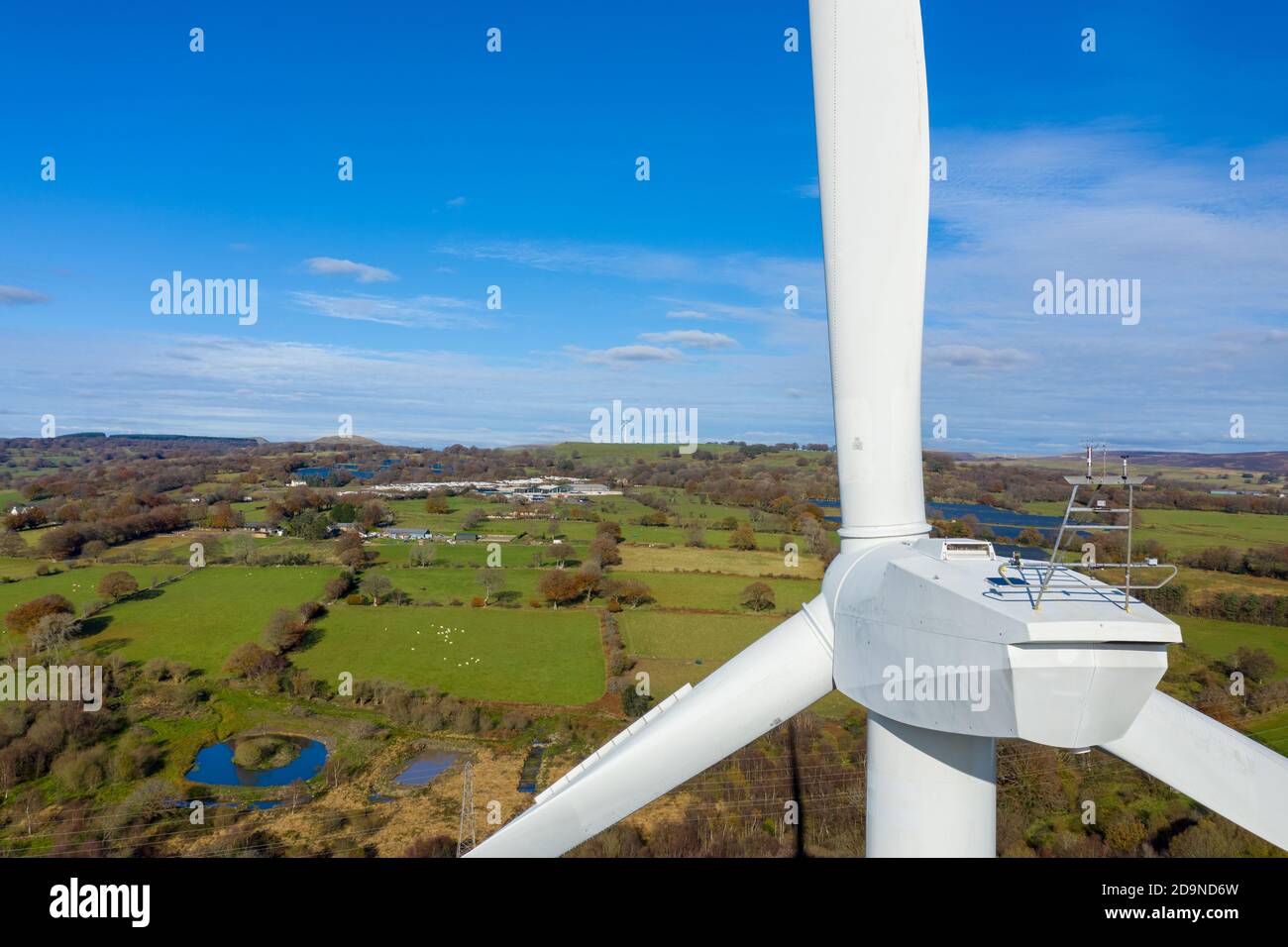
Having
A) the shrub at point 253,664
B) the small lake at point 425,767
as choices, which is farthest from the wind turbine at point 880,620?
the shrub at point 253,664

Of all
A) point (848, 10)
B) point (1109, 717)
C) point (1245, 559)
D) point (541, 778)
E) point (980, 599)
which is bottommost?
point (541, 778)

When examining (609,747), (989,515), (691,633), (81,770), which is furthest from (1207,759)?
(989,515)

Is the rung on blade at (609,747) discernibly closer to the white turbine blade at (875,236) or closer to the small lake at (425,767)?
the white turbine blade at (875,236)

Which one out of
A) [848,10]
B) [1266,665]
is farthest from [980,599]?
[1266,665]

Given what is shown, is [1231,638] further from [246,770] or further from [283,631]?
[283,631]

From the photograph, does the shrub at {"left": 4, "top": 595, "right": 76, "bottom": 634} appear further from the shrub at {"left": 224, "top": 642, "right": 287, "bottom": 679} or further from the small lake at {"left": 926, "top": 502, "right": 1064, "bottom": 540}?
the small lake at {"left": 926, "top": 502, "right": 1064, "bottom": 540}
